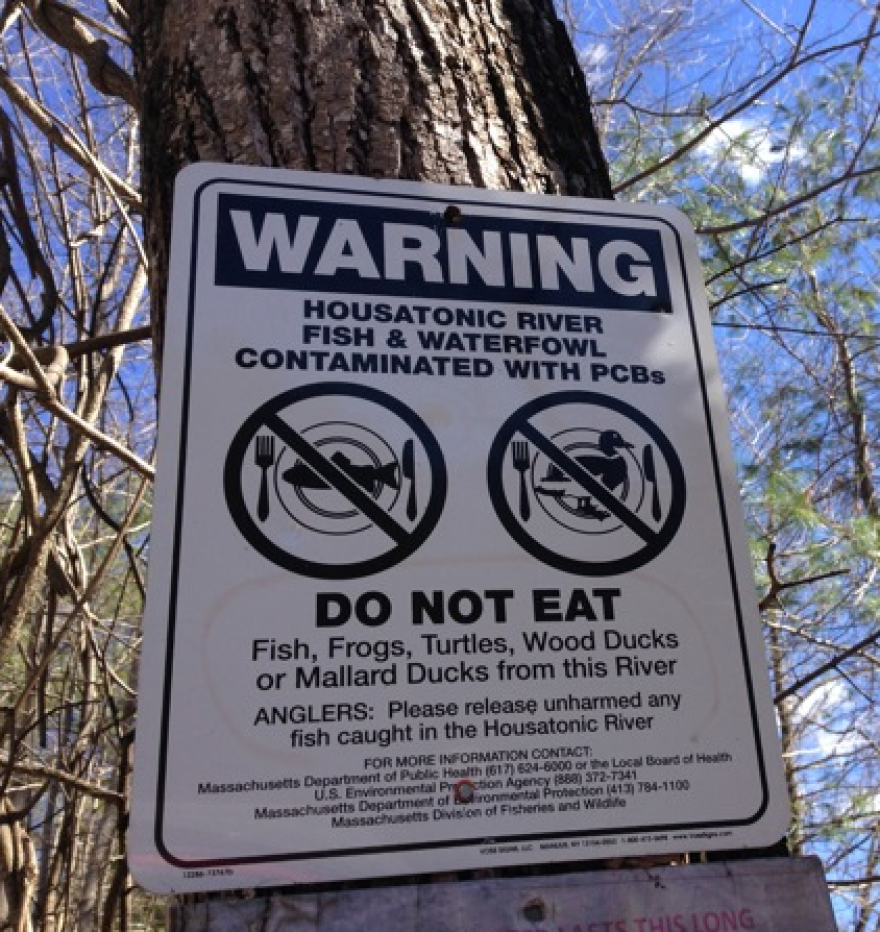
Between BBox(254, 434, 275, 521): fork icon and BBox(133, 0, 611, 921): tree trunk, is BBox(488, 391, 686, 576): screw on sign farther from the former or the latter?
BBox(133, 0, 611, 921): tree trunk

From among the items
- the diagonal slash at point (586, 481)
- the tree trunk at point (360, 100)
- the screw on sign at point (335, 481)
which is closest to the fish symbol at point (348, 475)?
the screw on sign at point (335, 481)

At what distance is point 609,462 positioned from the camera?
30.1 inches

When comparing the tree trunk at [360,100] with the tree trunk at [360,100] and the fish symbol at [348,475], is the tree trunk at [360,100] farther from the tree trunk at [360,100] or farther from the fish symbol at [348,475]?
the fish symbol at [348,475]

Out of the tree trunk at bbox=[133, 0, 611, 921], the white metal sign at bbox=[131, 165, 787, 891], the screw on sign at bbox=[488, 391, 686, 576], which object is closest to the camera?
the white metal sign at bbox=[131, 165, 787, 891]

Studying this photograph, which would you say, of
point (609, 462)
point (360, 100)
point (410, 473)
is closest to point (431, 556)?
point (410, 473)

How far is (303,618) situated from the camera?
656 mm

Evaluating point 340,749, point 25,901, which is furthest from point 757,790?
point 25,901

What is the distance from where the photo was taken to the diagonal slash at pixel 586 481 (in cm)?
75

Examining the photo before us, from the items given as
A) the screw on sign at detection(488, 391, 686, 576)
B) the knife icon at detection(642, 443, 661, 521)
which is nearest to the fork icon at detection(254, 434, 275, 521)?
the screw on sign at detection(488, 391, 686, 576)

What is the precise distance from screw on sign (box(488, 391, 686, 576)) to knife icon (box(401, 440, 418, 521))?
0.06m

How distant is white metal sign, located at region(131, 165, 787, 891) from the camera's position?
619 mm

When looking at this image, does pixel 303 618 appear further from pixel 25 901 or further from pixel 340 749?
pixel 25 901

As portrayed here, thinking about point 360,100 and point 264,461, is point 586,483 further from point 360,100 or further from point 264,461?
point 360,100

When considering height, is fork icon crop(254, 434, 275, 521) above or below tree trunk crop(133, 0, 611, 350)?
below
